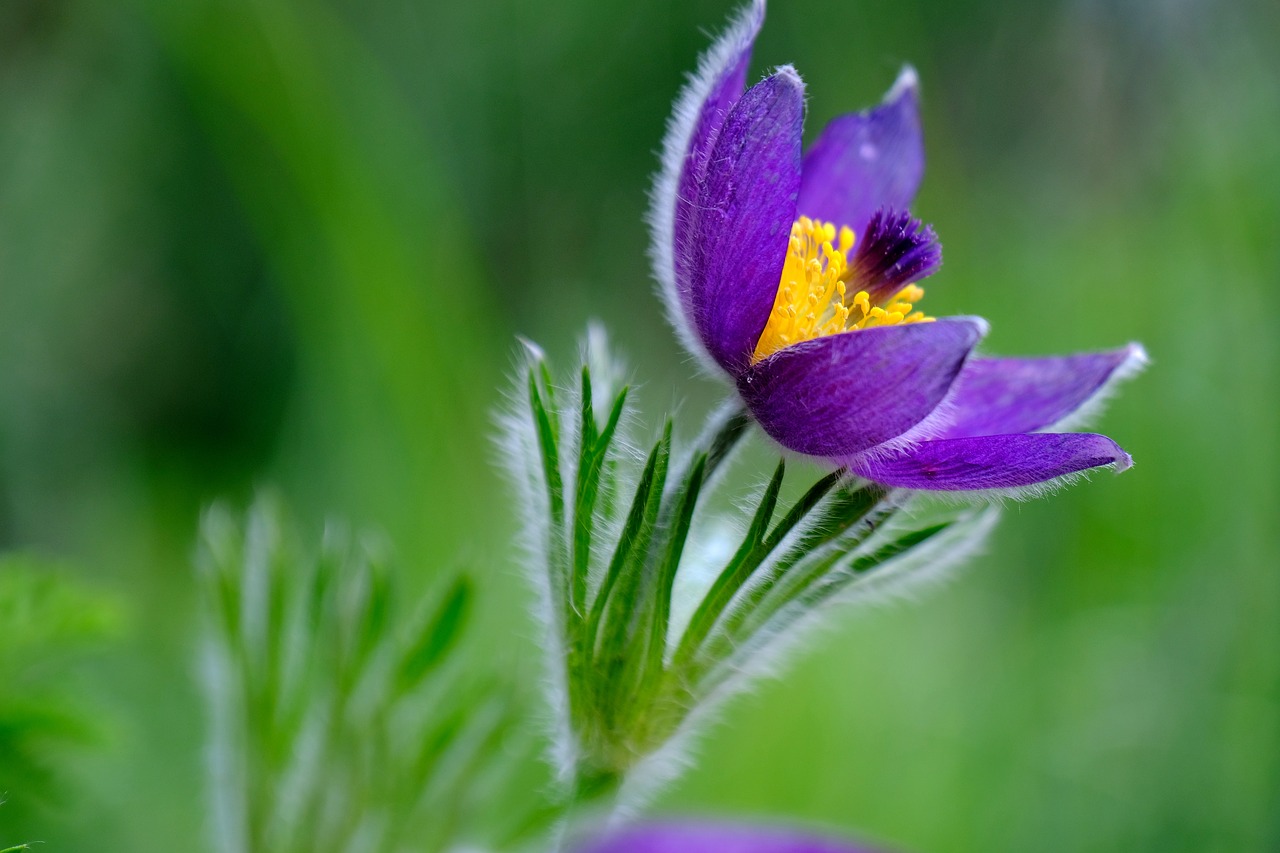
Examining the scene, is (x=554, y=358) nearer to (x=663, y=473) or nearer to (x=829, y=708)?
(x=829, y=708)

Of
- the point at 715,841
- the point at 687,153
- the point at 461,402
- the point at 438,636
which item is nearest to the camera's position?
the point at 715,841

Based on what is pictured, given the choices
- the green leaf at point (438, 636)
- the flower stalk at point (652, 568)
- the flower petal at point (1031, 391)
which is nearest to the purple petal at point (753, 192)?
the flower stalk at point (652, 568)

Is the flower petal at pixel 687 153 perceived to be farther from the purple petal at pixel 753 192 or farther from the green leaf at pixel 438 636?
the green leaf at pixel 438 636

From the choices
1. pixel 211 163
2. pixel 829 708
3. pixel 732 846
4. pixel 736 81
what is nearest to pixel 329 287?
pixel 211 163

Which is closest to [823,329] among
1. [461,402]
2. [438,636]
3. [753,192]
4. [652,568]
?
[753,192]

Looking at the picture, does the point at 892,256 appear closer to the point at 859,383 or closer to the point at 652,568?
the point at 859,383

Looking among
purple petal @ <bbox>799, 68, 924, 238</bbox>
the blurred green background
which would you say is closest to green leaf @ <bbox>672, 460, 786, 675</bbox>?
purple petal @ <bbox>799, 68, 924, 238</bbox>

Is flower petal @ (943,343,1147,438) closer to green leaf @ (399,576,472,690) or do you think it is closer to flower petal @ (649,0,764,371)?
flower petal @ (649,0,764,371)

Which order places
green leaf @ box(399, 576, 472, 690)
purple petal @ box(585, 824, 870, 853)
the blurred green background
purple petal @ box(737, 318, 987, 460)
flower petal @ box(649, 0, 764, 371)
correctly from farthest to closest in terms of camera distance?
the blurred green background → green leaf @ box(399, 576, 472, 690) → flower petal @ box(649, 0, 764, 371) → purple petal @ box(737, 318, 987, 460) → purple petal @ box(585, 824, 870, 853)
